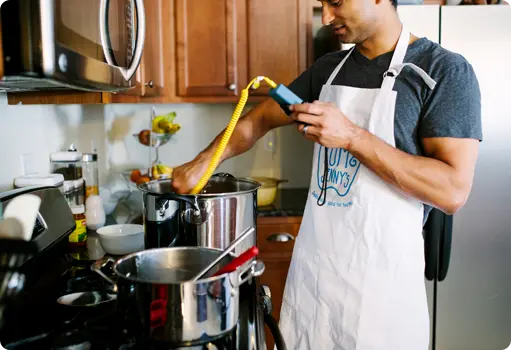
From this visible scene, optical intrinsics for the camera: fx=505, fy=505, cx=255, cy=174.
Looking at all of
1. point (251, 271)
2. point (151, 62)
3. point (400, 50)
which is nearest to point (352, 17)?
point (400, 50)

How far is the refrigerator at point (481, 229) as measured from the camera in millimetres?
1835

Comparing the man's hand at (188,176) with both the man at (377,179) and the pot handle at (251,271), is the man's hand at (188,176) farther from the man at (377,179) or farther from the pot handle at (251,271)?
the pot handle at (251,271)

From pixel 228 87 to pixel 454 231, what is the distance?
1075 millimetres

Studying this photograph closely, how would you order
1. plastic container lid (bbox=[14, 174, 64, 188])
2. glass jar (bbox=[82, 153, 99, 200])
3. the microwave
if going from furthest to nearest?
1. glass jar (bbox=[82, 153, 99, 200])
2. plastic container lid (bbox=[14, 174, 64, 188])
3. the microwave

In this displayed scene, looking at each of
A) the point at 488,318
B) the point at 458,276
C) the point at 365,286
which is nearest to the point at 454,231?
the point at 458,276

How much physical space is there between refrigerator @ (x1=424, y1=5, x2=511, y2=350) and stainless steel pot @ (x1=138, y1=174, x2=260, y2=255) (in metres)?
0.97

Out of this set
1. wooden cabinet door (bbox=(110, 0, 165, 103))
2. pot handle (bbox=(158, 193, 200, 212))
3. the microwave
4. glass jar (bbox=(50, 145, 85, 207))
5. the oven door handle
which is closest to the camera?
the microwave

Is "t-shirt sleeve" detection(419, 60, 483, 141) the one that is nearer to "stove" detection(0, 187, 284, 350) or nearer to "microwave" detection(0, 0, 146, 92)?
"stove" detection(0, 187, 284, 350)

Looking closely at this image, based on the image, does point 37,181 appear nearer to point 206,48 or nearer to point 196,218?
point 196,218

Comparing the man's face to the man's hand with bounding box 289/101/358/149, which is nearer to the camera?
the man's hand with bounding box 289/101/358/149

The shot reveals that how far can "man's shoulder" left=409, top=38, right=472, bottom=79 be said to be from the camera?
1.18 m

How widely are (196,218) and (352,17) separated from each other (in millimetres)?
630

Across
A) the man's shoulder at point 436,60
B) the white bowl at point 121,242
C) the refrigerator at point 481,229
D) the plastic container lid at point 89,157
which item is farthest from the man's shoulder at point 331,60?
the plastic container lid at point 89,157

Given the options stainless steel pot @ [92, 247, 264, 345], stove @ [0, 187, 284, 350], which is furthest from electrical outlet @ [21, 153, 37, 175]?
stainless steel pot @ [92, 247, 264, 345]
